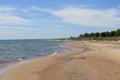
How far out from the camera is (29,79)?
1323 centimetres

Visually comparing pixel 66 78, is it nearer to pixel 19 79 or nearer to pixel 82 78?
pixel 82 78

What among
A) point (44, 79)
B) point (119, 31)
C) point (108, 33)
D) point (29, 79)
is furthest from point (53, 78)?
point (108, 33)

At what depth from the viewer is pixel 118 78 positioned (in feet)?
39.7

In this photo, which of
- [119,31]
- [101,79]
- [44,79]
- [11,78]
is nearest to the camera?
[101,79]

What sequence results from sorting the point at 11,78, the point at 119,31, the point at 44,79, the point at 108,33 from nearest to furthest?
the point at 44,79 → the point at 11,78 → the point at 119,31 → the point at 108,33

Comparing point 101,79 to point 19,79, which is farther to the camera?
point 19,79

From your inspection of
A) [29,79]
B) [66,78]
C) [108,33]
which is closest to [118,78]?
[66,78]

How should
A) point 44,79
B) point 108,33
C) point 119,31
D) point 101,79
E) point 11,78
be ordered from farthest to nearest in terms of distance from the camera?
point 108,33
point 119,31
point 11,78
point 44,79
point 101,79

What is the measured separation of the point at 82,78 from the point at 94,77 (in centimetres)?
69

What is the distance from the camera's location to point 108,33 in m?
134

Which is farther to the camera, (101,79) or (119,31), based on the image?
(119,31)

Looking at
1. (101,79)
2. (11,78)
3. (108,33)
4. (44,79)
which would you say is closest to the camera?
(101,79)

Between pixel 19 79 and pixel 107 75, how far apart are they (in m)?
4.77

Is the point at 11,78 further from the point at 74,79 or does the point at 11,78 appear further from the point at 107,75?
the point at 107,75
